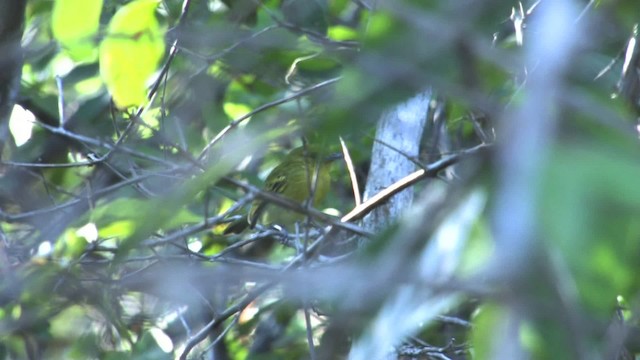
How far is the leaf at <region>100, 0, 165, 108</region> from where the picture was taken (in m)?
2.17

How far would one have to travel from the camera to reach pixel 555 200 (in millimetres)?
742

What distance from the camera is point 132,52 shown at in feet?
7.26

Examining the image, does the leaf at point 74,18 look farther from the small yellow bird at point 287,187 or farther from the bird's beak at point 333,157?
the bird's beak at point 333,157

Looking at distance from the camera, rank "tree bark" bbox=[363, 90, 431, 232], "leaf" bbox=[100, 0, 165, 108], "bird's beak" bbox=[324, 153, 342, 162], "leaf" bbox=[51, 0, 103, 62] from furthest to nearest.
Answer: "bird's beak" bbox=[324, 153, 342, 162] < "tree bark" bbox=[363, 90, 431, 232] < "leaf" bbox=[100, 0, 165, 108] < "leaf" bbox=[51, 0, 103, 62]

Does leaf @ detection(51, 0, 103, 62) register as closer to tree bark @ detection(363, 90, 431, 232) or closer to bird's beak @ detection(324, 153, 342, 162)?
tree bark @ detection(363, 90, 431, 232)

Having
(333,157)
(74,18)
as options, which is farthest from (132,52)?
(333,157)

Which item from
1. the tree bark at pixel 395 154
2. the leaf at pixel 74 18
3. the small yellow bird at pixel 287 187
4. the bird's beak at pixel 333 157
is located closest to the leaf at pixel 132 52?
the leaf at pixel 74 18

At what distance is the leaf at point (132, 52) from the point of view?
2170 millimetres

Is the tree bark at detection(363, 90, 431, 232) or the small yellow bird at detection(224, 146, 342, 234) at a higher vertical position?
the tree bark at detection(363, 90, 431, 232)

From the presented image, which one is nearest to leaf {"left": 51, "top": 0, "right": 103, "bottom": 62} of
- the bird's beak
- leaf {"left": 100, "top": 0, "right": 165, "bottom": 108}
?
leaf {"left": 100, "top": 0, "right": 165, "bottom": 108}

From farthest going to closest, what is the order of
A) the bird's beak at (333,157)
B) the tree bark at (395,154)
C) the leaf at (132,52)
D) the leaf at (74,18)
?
the bird's beak at (333,157)
the tree bark at (395,154)
the leaf at (132,52)
the leaf at (74,18)

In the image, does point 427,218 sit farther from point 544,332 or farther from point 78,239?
point 78,239

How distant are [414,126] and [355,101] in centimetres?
251

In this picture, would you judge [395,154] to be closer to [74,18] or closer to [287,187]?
[74,18]
